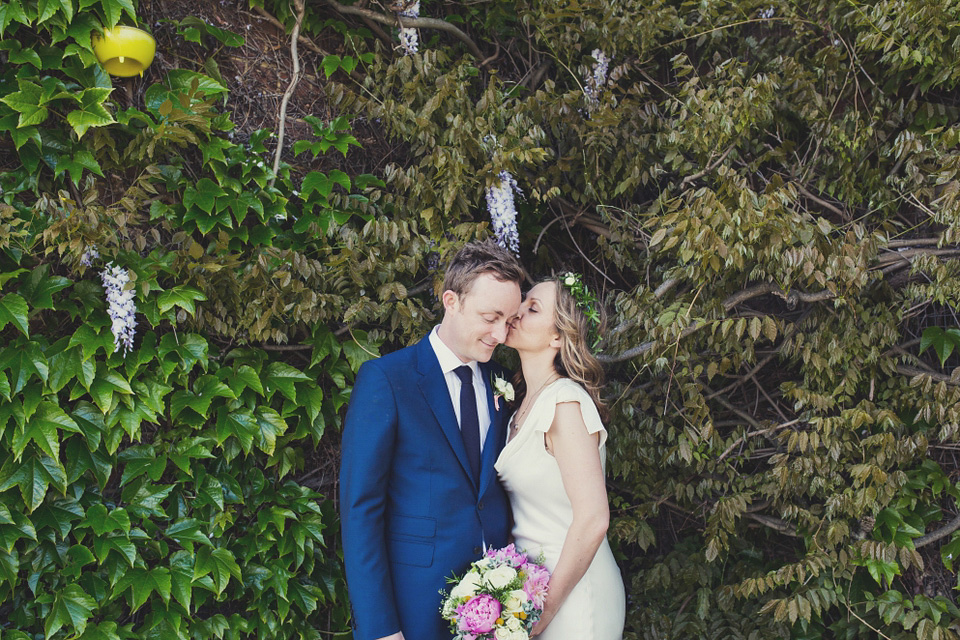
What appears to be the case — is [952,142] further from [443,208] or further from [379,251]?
[379,251]

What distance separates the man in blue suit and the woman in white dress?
0.10 meters

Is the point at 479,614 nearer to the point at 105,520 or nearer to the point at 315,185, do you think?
the point at 105,520

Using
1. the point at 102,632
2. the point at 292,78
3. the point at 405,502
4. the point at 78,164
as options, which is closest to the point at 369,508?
the point at 405,502

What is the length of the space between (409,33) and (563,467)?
1.85m

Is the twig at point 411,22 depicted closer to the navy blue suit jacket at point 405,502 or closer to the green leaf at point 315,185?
the green leaf at point 315,185

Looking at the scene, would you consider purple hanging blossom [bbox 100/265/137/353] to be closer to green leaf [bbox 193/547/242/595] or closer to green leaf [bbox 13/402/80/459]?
green leaf [bbox 13/402/80/459]

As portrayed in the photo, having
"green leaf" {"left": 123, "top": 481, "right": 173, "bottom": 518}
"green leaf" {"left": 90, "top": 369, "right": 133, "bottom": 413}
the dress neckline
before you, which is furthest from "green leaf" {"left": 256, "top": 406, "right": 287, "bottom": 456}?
the dress neckline

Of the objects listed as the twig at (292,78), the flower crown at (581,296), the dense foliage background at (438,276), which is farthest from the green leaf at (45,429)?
the flower crown at (581,296)

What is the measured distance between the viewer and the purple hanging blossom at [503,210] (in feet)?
8.49

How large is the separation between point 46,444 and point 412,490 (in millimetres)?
1070

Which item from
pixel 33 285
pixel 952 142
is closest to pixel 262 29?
pixel 33 285

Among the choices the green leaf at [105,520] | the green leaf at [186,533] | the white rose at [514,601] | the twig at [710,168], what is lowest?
the green leaf at [186,533]

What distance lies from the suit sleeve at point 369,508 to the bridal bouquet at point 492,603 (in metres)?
0.17

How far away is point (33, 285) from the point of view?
2082 millimetres
